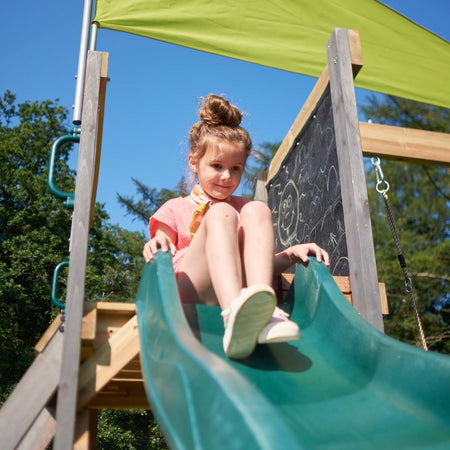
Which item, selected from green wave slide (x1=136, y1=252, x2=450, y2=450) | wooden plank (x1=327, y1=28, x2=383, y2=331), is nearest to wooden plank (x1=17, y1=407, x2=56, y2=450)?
green wave slide (x1=136, y1=252, x2=450, y2=450)

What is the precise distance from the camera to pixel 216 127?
233cm

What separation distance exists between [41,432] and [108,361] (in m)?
0.36

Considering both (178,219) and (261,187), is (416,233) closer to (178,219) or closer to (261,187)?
(261,187)

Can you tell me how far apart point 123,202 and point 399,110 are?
1033cm

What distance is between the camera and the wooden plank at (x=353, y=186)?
→ 6.54 ft

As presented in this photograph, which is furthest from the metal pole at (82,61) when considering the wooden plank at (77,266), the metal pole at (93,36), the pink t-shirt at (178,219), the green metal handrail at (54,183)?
the pink t-shirt at (178,219)

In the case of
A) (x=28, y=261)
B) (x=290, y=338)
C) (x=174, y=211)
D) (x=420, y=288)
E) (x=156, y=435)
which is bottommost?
(x=290, y=338)

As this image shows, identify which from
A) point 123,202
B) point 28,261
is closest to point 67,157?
point 123,202

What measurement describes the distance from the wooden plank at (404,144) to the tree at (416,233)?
33.5ft

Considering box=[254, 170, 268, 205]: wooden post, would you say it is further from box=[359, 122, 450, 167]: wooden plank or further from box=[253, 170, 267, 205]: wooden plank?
box=[359, 122, 450, 167]: wooden plank

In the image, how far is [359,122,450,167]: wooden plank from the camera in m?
2.70

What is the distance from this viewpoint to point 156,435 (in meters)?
14.5

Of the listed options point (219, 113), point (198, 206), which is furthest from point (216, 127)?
point (198, 206)

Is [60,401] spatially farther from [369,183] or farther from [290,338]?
[369,183]
